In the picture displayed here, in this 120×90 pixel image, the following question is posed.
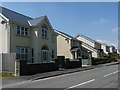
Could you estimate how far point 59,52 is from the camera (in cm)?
5119

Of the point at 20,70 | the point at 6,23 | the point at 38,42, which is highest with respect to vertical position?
the point at 6,23

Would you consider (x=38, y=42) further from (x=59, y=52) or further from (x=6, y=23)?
(x=59, y=52)

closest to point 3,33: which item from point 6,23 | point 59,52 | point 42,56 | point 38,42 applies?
point 6,23

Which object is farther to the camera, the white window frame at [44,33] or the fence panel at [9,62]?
the white window frame at [44,33]

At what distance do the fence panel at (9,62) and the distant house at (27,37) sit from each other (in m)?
4.40

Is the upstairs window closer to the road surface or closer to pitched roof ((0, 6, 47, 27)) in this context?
pitched roof ((0, 6, 47, 27))

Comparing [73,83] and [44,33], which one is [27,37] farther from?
[73,83]

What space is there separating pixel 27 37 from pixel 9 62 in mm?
9493

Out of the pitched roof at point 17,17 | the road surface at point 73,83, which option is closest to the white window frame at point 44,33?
the pitched roof at point 17,17

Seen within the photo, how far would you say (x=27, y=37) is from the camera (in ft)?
106

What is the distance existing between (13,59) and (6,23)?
25.2 feet

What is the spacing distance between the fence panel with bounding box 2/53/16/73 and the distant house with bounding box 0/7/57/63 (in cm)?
440

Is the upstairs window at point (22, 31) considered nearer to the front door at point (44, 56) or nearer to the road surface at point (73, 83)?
the front door at point (44, 56)

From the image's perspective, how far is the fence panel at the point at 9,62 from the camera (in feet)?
73.8
